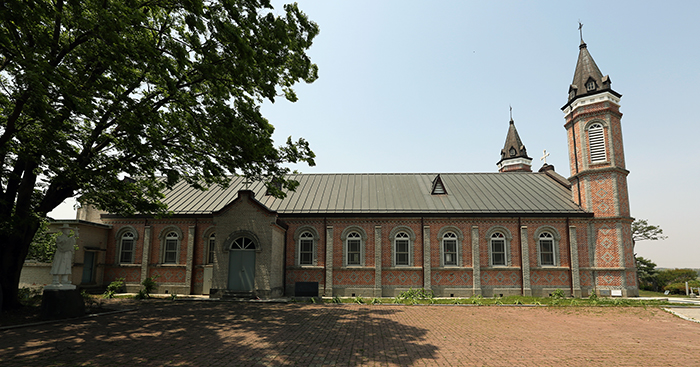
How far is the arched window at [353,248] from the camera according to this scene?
21717 millimetres

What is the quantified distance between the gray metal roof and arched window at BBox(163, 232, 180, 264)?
5.12 feet

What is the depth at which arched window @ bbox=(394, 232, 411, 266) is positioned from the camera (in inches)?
850

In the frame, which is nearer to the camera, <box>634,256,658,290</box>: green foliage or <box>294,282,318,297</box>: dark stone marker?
<box>294,282,318,297</box>: dark stone marker

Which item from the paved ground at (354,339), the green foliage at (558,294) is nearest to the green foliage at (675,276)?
the green foliage at (558,294)

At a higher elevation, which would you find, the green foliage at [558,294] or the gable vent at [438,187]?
the gable vent at [438,187]

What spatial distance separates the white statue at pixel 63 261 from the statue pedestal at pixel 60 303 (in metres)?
0.20

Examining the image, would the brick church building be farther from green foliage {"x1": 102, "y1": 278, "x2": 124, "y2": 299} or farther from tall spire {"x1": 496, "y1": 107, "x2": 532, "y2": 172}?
tall spire {"x1": 496, "y1": 107, "x2": 532, "y2": 172}

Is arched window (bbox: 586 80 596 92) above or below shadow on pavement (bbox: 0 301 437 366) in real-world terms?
above

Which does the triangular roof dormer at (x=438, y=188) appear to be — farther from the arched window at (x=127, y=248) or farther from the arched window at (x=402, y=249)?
the arched window at (x=127, y=248)

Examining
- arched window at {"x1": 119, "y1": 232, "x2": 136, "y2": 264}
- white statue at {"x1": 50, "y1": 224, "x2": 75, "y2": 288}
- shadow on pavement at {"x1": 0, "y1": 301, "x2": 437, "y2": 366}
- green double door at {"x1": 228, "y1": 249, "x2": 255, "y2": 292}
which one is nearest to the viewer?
shadow on pavement at {"x1": 0, "y1": 301, "x2": 437, "y2": 366}

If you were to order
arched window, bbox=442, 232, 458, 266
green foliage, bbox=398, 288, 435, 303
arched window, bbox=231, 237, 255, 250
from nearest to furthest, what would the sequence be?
1. arched window, bbox=231, 237, 255, 250
2. green foliage, bbox=398, 288, 435, 303
3. arched window, bbox=442, 232, 458, 266

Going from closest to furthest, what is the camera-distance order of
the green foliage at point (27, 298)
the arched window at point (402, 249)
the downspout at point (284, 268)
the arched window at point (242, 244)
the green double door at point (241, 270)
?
the green foliage at point (27, 298) < the green double door at point (241, 270) < the arched window at point (242, 244) < the downspout at point (284, 268) < the arched window at point (402, 249)

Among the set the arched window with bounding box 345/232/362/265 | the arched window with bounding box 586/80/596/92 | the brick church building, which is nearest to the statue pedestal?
the brick church building

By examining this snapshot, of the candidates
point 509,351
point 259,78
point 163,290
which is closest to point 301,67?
point 259,78
